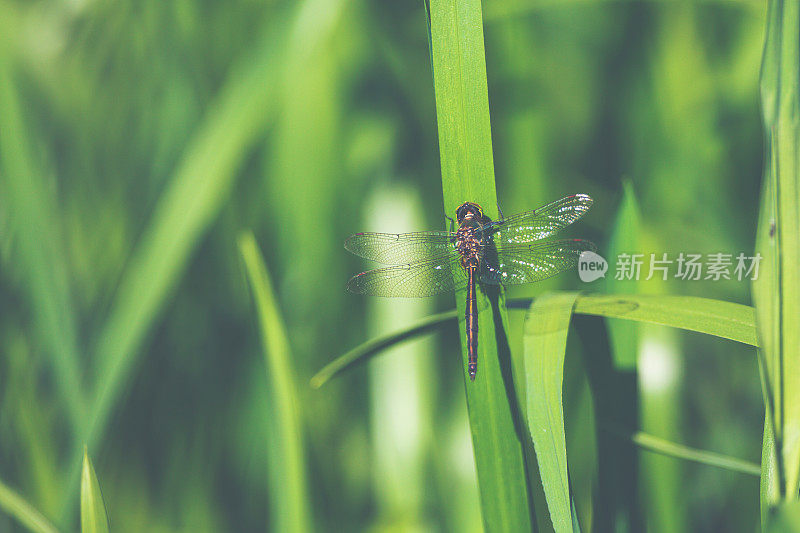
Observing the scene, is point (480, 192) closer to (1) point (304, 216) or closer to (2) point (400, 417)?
(2) point (400, 417)

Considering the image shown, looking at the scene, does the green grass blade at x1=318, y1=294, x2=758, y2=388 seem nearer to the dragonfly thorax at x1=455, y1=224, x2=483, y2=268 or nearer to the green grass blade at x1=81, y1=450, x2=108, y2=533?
the dragonfly thorax at x1=455, y1=224, x2=483, y2=268

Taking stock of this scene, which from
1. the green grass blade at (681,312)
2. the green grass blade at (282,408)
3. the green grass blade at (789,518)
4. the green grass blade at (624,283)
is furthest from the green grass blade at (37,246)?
the green grass blade at (789,518)

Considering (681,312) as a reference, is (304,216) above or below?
above

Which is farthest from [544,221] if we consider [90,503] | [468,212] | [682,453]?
[90,503]

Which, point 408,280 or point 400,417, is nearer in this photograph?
point 408,280

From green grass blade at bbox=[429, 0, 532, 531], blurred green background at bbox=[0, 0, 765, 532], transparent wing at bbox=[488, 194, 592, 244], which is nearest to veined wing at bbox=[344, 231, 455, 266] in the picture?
Result: transparent wing at bbox=[488, 194, 592, 244]

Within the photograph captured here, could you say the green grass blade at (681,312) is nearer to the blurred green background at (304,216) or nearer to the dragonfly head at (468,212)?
the dragonfly head at (468,212)
